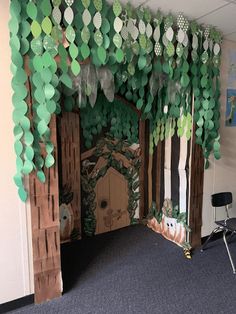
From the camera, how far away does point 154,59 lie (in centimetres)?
212

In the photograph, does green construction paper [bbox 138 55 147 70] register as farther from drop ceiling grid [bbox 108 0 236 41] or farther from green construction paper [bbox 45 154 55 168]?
green construction paper [bbox 45 154 55 168]

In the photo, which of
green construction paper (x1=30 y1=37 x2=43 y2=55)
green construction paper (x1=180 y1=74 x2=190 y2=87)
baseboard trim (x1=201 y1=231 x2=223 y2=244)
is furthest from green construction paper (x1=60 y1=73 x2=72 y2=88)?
baseboard trim (x1=201 y1=231 x2=223 y2=244)

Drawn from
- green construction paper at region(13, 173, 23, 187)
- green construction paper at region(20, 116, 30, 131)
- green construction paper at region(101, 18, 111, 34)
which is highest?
green construction paper at region(101, 18, 111, 34)

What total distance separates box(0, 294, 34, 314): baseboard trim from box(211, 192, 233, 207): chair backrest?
1.91 metres

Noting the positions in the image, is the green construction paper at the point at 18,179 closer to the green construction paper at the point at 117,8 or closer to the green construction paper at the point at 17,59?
the green construction paper at the point at 17,59

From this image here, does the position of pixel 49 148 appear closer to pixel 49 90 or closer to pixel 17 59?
pixel 49 90

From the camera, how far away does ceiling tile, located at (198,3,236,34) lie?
79.8 inches

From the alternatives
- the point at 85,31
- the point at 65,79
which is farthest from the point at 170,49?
the point at 65,79

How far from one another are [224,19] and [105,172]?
78.5 inches

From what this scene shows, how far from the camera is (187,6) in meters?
1.95

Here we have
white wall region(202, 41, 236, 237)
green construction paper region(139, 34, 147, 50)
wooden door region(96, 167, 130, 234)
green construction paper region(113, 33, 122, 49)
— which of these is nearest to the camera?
green construction paper region(113, 33, 122, 49)

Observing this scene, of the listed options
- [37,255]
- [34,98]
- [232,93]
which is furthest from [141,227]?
[34,98]

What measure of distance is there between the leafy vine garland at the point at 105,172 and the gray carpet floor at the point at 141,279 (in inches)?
12.6

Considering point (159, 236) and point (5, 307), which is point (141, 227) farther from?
point (5, 307)
